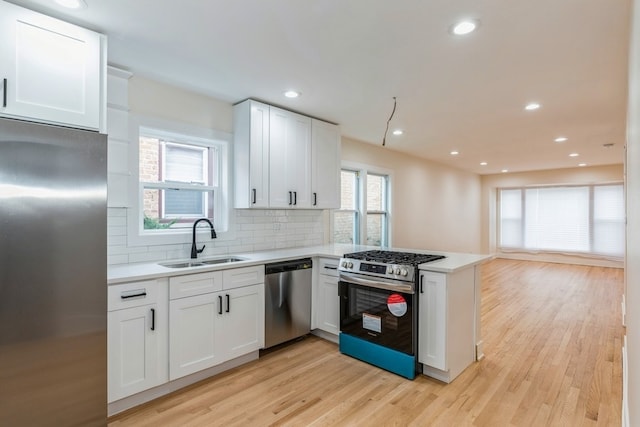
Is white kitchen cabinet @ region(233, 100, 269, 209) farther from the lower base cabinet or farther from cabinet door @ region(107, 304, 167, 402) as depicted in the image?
cabinet door @ region(107, 304, 167, 402)

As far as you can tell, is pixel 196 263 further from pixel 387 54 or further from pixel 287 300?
pixel 387 54

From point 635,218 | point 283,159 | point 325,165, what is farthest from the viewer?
point 325,165

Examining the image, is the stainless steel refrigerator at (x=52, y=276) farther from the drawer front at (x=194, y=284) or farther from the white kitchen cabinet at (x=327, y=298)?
the white kitchen cabinet at (x=327, y=298)

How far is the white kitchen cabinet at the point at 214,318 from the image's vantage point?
2.45m

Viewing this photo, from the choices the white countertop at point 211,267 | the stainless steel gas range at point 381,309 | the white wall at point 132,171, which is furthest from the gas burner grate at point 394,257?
the white wall at point 132,171

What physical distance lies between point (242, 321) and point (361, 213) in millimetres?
2753

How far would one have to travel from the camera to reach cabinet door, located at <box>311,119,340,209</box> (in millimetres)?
3920

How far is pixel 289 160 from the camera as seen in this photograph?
3635mm

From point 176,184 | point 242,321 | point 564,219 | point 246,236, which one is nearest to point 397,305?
point 242,321

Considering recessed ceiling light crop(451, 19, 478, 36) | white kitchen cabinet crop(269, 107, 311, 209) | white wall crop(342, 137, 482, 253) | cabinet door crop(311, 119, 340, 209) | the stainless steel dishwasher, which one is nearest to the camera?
recessed ceiling light crop(451, 19, 478, 36)

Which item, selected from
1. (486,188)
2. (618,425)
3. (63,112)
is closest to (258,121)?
(63,112)

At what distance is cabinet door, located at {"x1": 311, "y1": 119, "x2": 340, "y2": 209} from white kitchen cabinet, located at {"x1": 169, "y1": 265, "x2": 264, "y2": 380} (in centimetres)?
135

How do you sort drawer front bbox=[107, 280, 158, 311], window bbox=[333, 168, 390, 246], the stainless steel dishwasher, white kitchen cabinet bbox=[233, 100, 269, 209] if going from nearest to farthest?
drawer front bbox=[107, 280, 158, 311] < the stainless steel dishwasher < white kitchen cabinet bbox=[233, 100, 269, 209] < window bbox=[333, 168, 390, 246]

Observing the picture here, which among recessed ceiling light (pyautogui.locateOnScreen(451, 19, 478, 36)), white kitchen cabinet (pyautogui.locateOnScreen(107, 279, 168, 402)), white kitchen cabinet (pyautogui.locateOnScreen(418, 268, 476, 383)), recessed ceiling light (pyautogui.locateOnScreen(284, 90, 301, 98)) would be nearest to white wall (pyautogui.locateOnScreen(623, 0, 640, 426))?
recessed ceiling light (pyautogui.locateOnScreen(451, 19, 478, 36))
